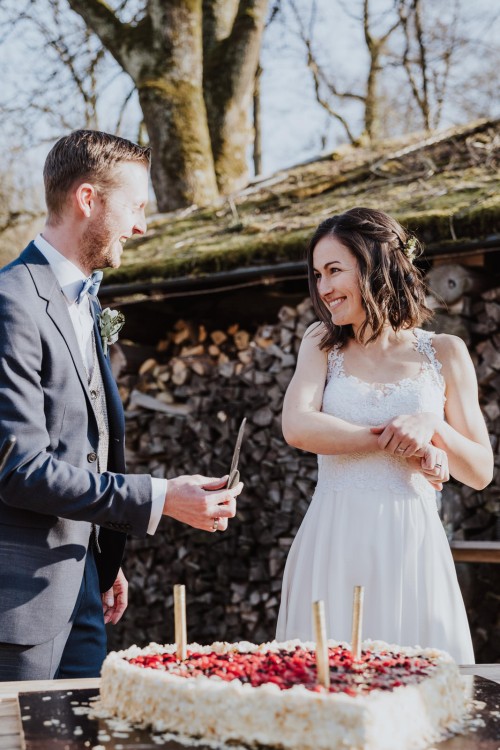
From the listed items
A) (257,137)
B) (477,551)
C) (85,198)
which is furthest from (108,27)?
(85,198)

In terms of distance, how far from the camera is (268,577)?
6.04m

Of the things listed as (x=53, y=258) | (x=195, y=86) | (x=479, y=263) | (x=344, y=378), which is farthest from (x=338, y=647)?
(x=195, y=86)

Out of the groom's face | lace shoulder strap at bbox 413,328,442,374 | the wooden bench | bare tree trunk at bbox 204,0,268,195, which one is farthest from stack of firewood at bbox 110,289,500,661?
bare tree trunk at bbox 204,0,268,195

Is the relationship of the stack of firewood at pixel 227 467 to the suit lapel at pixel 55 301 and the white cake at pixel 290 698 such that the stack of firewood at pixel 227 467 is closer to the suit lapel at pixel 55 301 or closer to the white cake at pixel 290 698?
the suit lapel at pixel 55 301

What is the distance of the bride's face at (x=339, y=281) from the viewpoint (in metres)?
3.16

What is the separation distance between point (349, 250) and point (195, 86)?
758cm

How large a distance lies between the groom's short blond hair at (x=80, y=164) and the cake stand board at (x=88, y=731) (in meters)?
1.34

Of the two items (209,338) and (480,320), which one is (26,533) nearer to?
(480,320)

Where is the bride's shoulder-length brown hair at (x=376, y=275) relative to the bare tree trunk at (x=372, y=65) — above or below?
below

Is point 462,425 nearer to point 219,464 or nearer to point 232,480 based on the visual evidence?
point 232,480

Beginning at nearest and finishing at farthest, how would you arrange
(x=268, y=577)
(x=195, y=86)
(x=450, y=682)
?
(x=450, y=682)
(x=268, y=577)
(x=195, y=86)

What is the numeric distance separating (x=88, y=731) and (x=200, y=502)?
0.67 metres

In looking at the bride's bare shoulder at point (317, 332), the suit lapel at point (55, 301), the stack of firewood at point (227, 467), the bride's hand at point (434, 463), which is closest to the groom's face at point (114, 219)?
the suit lapel at point (55, 301)

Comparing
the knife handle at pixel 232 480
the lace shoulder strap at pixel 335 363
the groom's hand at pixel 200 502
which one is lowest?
the groom's hand at pixel 200 502
